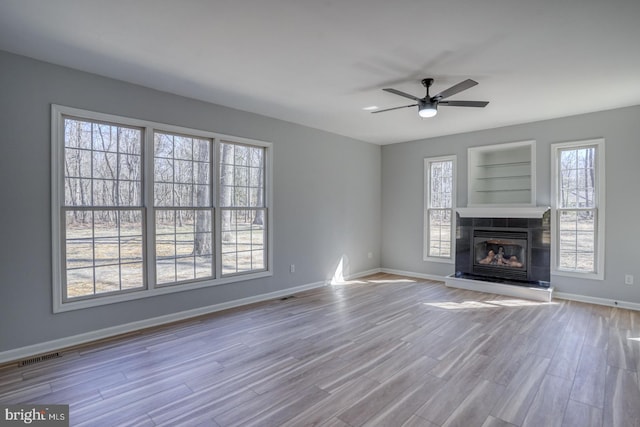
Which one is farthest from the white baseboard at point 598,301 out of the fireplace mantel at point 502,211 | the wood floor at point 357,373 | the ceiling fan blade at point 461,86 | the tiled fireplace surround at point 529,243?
the ceiling fan blade at point 461,86

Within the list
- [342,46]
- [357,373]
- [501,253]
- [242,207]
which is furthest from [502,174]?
[357,373]

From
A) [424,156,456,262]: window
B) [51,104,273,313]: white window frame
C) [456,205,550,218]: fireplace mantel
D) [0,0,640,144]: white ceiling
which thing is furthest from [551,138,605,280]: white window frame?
[51,104,273,313]: white window frame

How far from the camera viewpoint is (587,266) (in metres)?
5.09

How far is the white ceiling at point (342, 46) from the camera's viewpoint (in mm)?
2410

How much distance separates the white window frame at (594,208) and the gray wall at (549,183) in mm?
61

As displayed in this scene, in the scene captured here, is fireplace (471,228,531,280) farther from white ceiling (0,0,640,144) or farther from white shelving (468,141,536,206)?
white ceiling (0,0,640,144)

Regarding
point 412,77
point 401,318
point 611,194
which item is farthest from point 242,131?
point 611,194

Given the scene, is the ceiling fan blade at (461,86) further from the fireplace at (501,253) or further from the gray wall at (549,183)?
the fireplace at (501,253)

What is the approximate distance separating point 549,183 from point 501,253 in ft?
4.69

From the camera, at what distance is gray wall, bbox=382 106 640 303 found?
4.71 metres

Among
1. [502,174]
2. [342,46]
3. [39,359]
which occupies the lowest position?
[39,359]

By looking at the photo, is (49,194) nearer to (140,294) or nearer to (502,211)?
(140,294)

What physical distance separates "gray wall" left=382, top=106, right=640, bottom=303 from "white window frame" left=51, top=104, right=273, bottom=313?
3.21 m

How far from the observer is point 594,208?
5.01m
